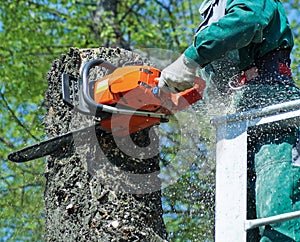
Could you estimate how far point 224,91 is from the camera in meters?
3.47

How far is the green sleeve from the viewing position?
3.09 meters

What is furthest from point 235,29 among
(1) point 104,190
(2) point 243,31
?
(1) point 104,190

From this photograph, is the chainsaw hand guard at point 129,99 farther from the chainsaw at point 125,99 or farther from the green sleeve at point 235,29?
the green sleeve at point 235,29

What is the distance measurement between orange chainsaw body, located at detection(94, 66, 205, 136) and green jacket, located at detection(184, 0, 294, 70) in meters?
0.30

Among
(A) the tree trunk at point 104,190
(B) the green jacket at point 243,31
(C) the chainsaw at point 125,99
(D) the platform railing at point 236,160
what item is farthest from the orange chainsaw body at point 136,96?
(D) the platform railing at point 236,160

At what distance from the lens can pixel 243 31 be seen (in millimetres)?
3096

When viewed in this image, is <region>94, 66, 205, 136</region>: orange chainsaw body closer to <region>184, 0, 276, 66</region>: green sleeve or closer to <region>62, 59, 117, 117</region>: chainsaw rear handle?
<region>62, 59, 117, 117</region>: chainsaw rear handle

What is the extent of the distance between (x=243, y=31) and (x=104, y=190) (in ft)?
3.50

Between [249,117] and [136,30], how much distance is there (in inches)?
340

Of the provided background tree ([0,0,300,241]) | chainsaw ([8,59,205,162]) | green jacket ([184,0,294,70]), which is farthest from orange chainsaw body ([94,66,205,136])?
background tree ([0,0,300,241])

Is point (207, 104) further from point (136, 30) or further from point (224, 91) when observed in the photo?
point (136, 30)

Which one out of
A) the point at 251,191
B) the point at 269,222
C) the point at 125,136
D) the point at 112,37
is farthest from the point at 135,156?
the point at 112,37

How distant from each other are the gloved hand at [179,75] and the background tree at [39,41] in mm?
5692

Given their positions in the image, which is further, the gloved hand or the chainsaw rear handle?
the chainsaw rear handle
